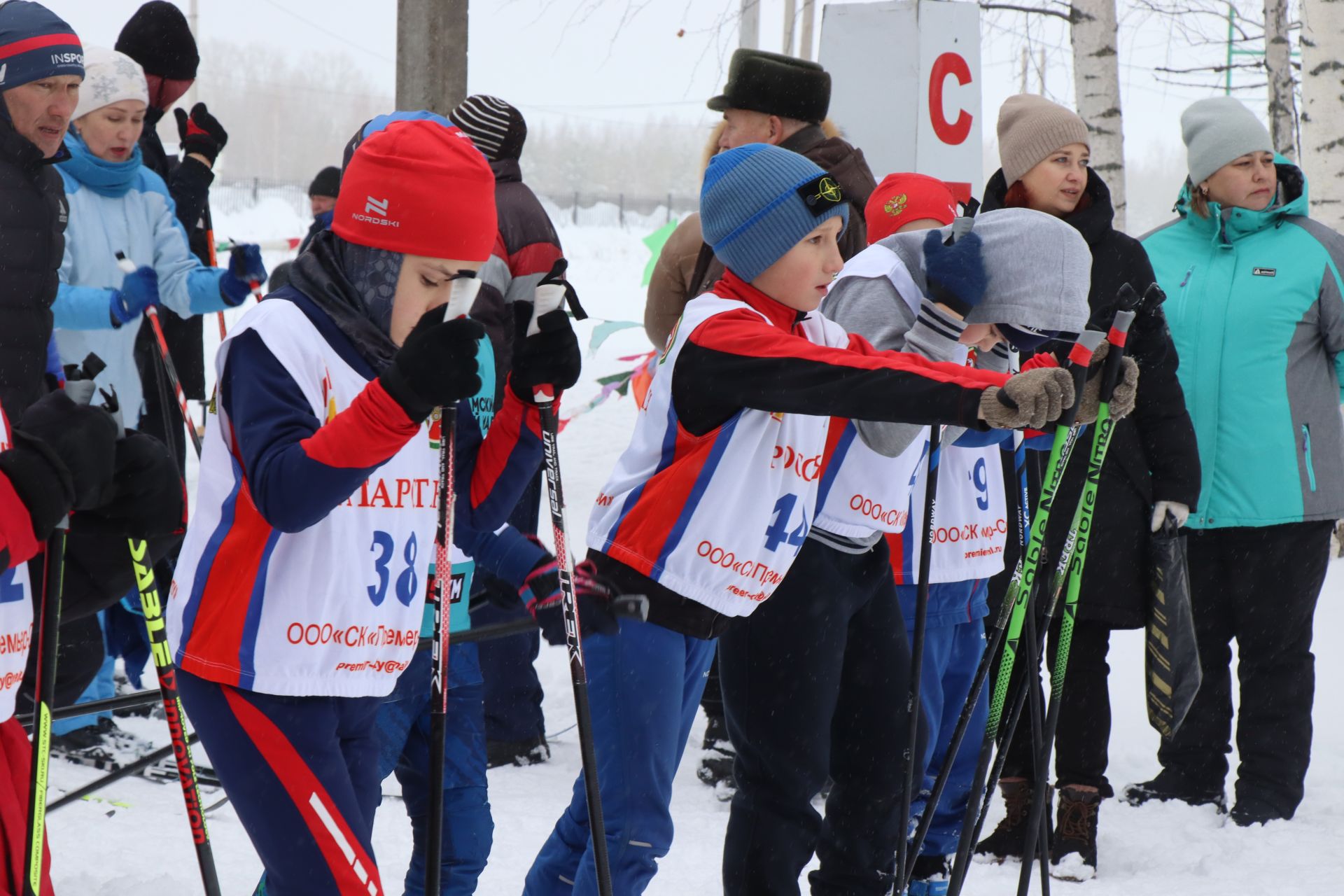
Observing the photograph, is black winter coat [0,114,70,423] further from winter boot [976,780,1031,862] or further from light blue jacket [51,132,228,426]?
winter boot [976,780,1031,862]

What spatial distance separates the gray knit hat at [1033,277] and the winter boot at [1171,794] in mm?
2349

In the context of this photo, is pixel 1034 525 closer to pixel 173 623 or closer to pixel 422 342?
pixel 422 342

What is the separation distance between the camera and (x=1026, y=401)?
2340 millimetres

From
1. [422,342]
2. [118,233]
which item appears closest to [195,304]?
[118,233]

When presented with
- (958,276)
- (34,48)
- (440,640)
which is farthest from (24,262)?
(958,276)

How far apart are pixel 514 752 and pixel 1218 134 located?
10.8 ft

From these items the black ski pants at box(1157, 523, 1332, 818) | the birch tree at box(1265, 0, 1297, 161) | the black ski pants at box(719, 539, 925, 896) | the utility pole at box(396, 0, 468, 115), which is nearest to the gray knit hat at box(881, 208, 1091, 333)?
the black ski pants at box(719, 539, 925, 896)

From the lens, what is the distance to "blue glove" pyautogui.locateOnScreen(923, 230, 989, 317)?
3.16 m

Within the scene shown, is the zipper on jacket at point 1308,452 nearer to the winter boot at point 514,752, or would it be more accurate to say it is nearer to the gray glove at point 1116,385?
the gray glove at point 1116,385

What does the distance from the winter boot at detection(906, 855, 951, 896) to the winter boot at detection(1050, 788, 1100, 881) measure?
2.13 ft

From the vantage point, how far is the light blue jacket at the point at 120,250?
4.74m

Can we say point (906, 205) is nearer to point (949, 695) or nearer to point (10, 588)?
point (949, 695)

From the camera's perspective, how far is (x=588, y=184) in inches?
3265

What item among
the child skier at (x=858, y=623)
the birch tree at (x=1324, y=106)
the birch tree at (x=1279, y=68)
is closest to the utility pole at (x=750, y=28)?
the birch tree at (x=1279, y=68)
